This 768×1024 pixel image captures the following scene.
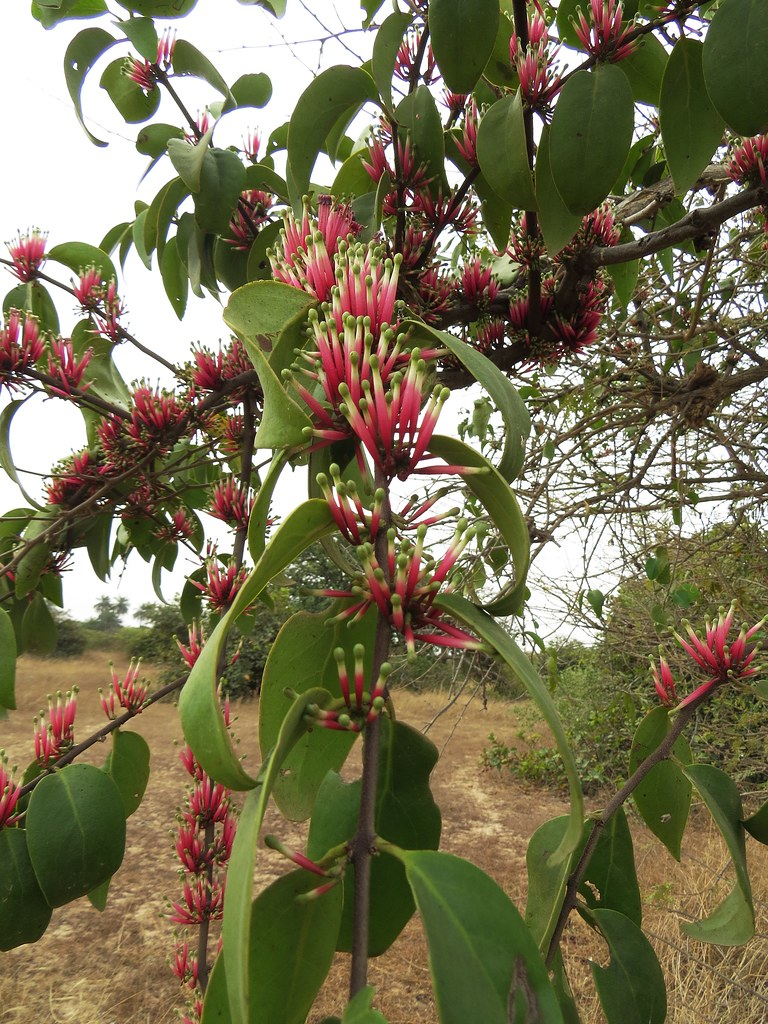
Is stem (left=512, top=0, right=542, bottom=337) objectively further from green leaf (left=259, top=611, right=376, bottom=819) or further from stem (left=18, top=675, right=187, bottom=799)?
stem (left=18, top=675, right=187, bottom=799)

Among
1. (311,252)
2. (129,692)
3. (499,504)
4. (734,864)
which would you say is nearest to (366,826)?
(499,504)

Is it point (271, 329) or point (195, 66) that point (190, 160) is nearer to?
point (195, 66)

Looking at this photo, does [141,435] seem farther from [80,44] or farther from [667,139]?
[667,139]

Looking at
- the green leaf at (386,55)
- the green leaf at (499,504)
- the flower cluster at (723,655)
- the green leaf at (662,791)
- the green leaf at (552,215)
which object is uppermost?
the green leaf at (386,55)

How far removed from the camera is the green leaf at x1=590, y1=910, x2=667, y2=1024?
0.50 m

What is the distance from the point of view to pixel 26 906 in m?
0.57

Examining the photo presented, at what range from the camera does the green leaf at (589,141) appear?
1.76ft

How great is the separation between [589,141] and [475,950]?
57 cm

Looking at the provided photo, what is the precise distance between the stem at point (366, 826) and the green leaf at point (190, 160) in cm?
53

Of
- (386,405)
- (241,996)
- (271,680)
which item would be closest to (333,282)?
(386,405)

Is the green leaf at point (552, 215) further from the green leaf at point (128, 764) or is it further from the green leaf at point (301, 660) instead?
the green leaf at point (128, 764)

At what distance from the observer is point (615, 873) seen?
558mm

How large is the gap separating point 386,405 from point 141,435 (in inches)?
29.6

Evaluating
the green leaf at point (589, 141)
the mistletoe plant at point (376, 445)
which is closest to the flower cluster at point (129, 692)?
the mistletoe plant at point (376, 445)
